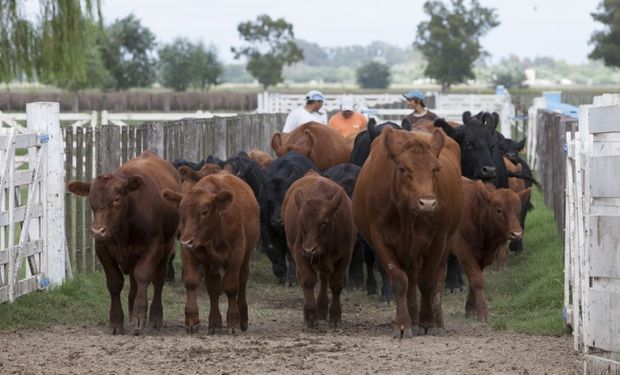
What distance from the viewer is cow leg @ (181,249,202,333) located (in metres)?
11.8

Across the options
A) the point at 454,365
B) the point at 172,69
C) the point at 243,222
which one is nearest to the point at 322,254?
the point at 243,222

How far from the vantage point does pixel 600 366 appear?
28.3ft

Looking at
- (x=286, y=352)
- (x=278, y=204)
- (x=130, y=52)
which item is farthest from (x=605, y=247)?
(x=130, y=52)

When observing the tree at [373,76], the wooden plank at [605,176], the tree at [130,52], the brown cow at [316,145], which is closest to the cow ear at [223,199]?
the wooden plank at [605,176]

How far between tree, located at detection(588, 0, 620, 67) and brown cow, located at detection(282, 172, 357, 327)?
79.9 metres

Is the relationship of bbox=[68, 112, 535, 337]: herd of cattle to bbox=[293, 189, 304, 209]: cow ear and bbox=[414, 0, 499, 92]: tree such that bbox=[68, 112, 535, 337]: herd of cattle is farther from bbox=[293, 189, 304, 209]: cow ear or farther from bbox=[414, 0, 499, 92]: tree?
bbox=[414, 0, 499, 92]: tree

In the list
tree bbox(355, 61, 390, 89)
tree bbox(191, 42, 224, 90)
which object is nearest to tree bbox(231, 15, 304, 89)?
tree bbox(191, 42, 224, 90)

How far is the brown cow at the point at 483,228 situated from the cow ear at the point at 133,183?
3.38 metres

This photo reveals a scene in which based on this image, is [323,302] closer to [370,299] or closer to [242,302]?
[242,302]

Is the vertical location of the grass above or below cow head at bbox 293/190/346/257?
below

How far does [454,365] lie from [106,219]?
12.0ft

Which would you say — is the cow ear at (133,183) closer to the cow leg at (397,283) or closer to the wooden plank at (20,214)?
the wooden plank at (20,214)

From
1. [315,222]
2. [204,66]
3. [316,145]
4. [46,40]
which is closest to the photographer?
[315,222]

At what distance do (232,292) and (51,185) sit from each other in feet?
9.10
